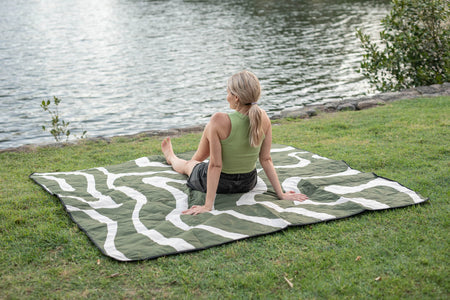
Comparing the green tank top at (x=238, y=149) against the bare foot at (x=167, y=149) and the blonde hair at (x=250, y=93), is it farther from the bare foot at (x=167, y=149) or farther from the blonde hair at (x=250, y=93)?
the bare foot at (x=167, y=149)

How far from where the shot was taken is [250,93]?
479cm

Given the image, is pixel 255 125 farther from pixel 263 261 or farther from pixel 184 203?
pixel 263 261

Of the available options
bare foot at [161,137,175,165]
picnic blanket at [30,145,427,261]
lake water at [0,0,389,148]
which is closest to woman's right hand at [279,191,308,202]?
picnic blanket at [30,145,427,261]

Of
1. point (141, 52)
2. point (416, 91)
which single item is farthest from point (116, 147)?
point (141, 52)

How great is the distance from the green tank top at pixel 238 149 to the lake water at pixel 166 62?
7.21 meters

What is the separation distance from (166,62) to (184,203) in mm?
15518

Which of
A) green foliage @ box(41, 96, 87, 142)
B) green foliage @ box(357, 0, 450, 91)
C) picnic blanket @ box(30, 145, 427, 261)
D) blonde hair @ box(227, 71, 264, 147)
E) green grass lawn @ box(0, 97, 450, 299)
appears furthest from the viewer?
green foliage @ box(357, 0, 450, 91)

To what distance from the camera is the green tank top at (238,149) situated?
4.89m

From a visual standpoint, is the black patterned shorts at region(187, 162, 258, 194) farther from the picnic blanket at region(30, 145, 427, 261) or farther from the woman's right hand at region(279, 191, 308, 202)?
the woman's right hand at region(279, 191, 308, 202)

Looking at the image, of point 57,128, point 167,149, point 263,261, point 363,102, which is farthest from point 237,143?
point 363,102

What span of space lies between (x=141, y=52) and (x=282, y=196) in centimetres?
1827

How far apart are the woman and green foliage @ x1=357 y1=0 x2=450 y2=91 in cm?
755

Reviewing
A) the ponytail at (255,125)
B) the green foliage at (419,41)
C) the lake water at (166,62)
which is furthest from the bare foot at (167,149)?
the green foliage at (419,41)

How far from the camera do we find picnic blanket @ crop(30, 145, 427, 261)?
171 inches
